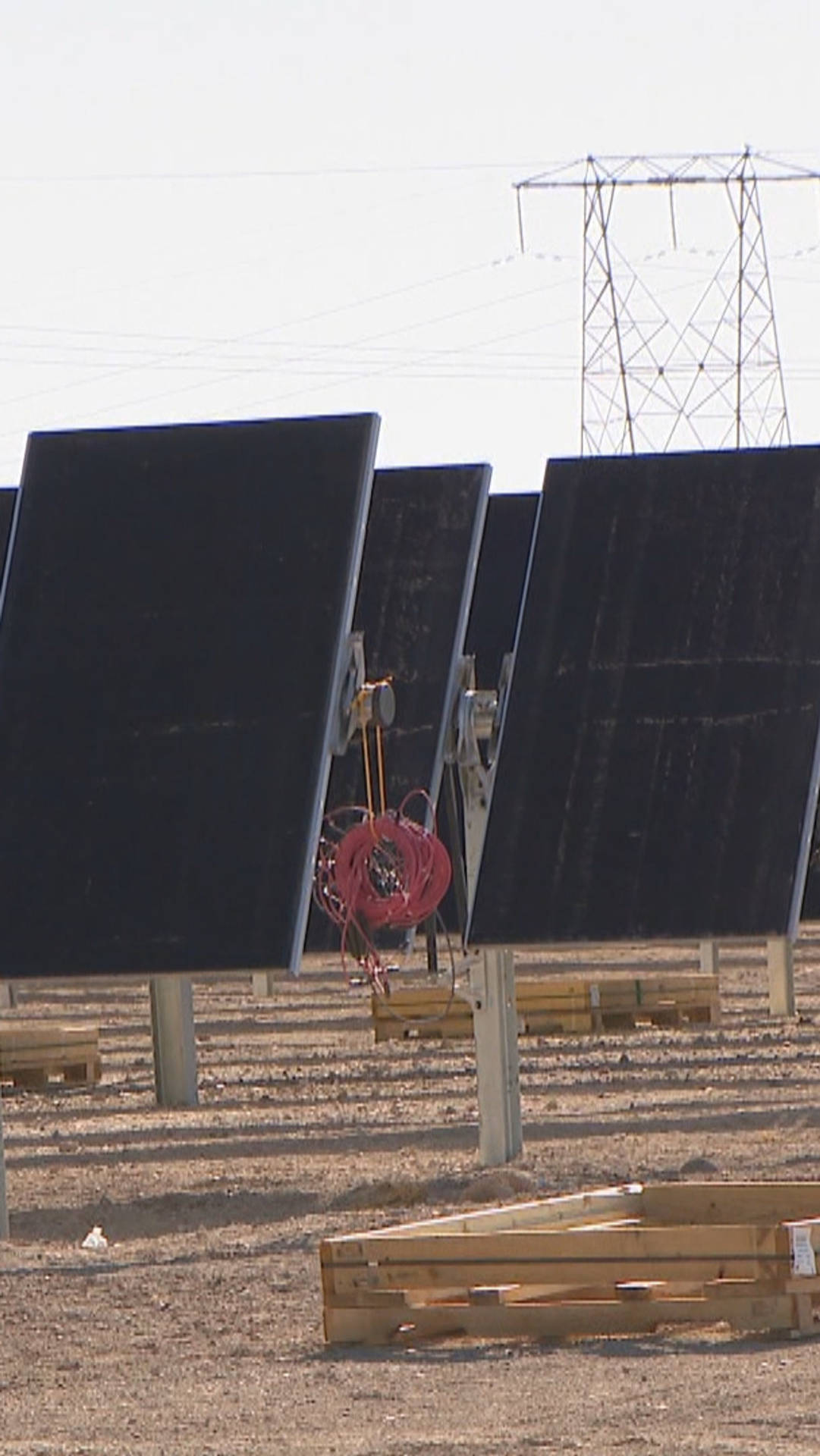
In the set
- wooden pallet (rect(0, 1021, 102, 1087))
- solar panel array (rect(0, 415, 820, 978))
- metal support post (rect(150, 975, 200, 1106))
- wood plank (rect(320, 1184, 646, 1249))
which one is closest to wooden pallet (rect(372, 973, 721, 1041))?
wooden pallet (rect(0, 1021, 102, 1087))

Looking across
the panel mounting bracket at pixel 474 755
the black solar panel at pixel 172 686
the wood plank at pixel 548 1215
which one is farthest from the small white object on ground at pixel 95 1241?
the panel mounting bracket at pixel 474 755

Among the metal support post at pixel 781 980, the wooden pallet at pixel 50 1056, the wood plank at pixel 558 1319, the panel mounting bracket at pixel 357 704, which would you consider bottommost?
the wood plank at pixel 558 1319

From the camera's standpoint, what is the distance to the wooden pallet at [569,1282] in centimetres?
1084

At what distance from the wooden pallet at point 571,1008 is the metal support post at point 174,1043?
6405mm

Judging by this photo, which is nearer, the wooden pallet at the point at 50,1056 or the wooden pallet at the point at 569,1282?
the wooden pallet at the point at 569,1282

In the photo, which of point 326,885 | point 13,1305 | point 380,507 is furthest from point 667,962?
point 13,1305

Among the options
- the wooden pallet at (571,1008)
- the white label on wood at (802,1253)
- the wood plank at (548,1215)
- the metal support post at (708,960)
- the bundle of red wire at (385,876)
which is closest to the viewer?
the white label on wood at (802,1253)

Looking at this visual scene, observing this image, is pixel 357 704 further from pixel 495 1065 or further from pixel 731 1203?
pixel 731 1203

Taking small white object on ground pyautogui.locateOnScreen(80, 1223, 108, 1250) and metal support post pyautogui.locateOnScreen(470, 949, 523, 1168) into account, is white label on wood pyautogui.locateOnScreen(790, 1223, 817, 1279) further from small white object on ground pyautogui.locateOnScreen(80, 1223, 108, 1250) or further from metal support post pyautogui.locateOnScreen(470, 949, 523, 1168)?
metal support post pyautogui.locateOnScreen(470, 949, 523, 1168)

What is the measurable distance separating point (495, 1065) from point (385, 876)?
159 centimetres

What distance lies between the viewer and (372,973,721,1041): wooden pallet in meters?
28.6

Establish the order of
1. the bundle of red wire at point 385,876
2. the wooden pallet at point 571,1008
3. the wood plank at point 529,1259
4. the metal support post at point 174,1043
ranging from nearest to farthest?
the wood plank at point 529,1259
the bundle of red wire at point 385,876
the metal support post at point 174,1043
the wooden pallet at point 571,1008

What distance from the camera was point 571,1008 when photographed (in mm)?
29156

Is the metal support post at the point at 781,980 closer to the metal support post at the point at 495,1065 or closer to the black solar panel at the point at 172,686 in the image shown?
the metal support post at the point at 495,1065
